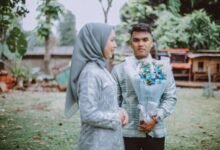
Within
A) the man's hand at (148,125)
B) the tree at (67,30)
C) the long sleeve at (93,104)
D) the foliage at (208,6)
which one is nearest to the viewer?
the long sleeve at (93,104)

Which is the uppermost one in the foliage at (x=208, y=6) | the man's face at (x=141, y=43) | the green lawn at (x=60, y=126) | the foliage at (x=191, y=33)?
the foliage at (x=208, y=6)

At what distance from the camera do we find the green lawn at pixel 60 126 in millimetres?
6816

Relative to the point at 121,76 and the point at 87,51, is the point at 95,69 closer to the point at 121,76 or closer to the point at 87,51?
the point at 87,51

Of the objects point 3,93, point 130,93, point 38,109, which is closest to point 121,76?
point 130,93

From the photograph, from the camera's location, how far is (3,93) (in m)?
15.9

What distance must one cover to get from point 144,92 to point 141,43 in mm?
458

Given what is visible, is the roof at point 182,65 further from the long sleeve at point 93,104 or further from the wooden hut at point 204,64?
the long sleeve at point 93,104

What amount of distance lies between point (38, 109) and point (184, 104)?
5.02 m

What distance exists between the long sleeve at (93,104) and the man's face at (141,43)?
786 millimetres

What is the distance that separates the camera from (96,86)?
2676 millimetres

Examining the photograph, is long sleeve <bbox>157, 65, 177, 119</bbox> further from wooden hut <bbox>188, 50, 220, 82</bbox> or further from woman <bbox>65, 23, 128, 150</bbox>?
wooden hut <bbox>188, 50, 220, 82</bbox>

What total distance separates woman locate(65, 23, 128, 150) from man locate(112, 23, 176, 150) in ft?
1.52

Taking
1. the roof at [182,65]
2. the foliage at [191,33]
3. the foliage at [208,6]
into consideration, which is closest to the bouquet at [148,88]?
Result: the roof at [182,65]

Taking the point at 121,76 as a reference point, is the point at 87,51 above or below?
above
